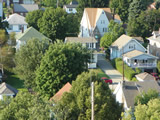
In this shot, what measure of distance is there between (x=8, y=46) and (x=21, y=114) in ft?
78.5

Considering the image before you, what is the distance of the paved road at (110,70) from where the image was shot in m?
43.9

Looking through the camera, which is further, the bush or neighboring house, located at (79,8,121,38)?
neighboring house, located at (79,8,121,38)

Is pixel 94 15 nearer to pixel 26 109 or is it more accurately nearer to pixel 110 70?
pixel 110 70

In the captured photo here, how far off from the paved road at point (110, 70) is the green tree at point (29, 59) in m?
9.14

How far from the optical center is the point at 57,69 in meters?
33.6

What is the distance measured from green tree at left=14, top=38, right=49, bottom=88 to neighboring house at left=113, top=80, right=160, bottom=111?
984 centimetres

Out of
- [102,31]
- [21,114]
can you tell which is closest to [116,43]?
[102,31]

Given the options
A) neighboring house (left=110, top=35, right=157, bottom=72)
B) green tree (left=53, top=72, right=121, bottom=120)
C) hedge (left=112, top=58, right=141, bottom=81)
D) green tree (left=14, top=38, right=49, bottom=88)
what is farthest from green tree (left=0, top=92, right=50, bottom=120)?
neighboring house (left=110, top=35, right=157, bottom=72)

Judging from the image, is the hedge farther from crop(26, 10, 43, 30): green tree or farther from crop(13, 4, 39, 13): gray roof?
crop(13, 4, 39, 13): gray roof

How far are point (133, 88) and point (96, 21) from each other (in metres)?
35.6

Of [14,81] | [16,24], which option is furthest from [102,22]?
[14,81]

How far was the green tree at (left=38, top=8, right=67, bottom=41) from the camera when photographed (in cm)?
5491

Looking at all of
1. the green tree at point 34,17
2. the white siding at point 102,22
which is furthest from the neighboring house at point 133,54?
the green tree at point 34,17

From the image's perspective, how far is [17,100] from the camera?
23844 mm
